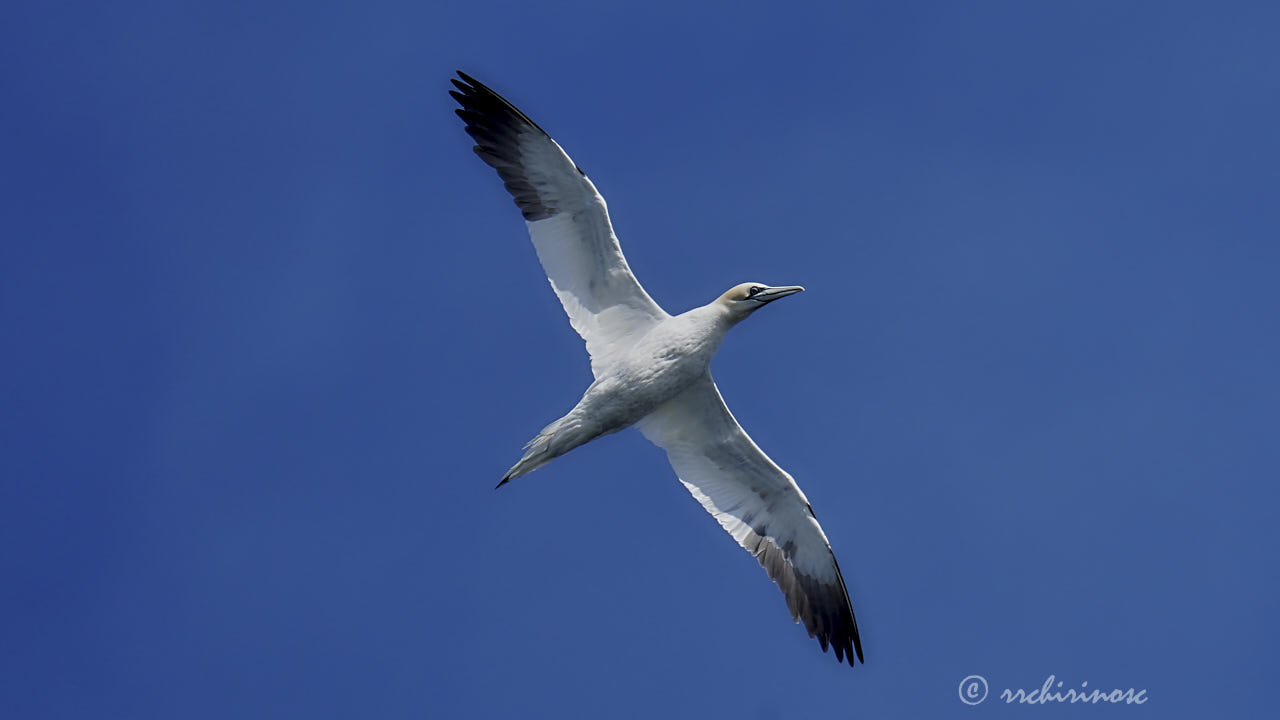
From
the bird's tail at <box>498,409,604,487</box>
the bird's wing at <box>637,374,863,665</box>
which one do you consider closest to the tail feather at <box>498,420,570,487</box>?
the bird's tail at <box>498,409,604,487</box>

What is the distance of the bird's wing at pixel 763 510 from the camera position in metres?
17.7

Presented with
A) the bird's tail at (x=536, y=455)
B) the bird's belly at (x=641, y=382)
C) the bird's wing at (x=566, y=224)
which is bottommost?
the bird's tail at (x=536, y=455)

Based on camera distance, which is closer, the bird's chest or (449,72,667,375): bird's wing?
the bird's chest

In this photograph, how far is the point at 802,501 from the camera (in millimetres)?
17734

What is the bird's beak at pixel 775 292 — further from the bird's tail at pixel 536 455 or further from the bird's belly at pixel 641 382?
the bird's tail at pixel 536 455

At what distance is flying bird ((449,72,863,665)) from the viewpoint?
16.7 metres

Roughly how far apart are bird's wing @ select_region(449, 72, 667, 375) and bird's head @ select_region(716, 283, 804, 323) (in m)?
0.85

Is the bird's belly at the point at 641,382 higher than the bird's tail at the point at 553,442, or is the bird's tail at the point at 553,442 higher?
the bird's belly at the point at 641,382

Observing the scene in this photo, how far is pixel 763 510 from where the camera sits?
1800 cm

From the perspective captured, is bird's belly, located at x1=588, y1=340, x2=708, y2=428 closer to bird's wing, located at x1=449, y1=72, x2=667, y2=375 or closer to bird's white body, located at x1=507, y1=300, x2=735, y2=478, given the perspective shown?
bird's white body, located at x1=507, y1=300, x2=735, y2=478

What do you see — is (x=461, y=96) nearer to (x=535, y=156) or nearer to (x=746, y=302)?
(x=535, y=156)

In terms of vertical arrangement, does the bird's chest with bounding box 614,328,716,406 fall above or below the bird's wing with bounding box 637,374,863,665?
above

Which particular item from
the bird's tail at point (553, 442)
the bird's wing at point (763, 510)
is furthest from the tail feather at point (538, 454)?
the bird's wing at point (763, 510)

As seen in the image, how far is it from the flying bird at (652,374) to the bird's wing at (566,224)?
0.5 inches
